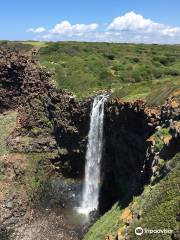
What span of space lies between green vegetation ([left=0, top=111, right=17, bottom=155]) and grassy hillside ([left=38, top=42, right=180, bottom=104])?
422 inches

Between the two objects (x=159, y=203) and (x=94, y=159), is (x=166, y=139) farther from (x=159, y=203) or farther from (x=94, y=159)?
(x=94, y=159)

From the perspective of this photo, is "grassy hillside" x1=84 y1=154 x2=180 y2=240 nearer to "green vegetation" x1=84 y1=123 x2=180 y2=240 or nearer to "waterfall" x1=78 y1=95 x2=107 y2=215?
"green vegetation" x1=84 y1=123 x2=180 y2=240

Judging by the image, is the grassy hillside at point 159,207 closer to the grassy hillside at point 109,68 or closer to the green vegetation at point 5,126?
the grassy hillside at point 109,68

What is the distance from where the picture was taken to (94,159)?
68.9m

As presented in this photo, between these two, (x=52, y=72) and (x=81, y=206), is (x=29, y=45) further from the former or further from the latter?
(x=81, y=206)

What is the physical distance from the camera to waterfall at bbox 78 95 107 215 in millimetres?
67062

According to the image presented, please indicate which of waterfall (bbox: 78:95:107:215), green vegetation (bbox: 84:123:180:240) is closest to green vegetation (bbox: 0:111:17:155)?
waterfall (bbox: 78:95:107:215)

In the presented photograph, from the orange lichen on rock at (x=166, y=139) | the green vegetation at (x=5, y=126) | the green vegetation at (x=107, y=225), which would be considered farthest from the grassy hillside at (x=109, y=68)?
the green vegetation at (x=107, y=225)

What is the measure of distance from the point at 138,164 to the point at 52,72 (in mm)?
34646

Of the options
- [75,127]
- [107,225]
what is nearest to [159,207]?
[107,225]

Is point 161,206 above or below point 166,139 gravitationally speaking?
below

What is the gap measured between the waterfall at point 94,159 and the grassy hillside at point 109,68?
380cm

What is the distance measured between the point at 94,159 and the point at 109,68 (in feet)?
98.5

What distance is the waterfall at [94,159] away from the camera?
6706 cm
